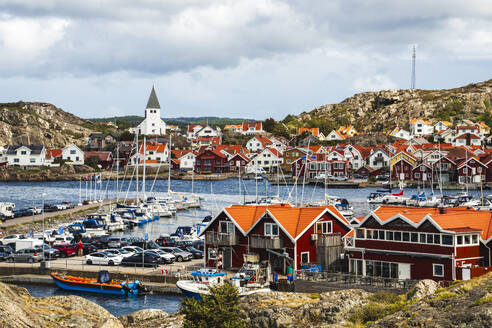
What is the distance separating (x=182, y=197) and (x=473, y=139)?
3161 inches

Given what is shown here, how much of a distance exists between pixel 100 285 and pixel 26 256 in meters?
9.82

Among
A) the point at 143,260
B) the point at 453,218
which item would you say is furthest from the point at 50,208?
the point at 453,218

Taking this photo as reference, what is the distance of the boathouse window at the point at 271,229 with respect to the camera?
37594 mm

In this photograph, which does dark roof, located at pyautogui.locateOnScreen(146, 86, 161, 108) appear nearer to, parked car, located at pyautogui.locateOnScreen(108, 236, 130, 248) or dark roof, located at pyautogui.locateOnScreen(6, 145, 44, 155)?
dark roof, located at pyautogui.locateOnScreen(6, 145, 44, 155)

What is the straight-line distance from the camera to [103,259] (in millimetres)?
44125

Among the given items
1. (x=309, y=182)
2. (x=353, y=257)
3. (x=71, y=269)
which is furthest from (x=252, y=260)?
Answer: (x=309, y=182)

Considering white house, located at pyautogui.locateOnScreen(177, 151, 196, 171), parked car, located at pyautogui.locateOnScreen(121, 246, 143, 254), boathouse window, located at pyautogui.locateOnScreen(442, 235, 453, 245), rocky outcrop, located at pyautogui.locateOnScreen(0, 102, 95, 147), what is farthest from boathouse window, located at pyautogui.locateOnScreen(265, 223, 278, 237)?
rocky outcrop, located at pyautogui.locateOnScreen(0, 102, 95, 147)

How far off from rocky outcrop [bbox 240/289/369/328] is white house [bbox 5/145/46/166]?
138996 mm

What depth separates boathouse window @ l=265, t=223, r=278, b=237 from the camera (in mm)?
37594

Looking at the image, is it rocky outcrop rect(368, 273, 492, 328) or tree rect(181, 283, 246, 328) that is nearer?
rocky outcrop rect(368, 273, 492, 328)

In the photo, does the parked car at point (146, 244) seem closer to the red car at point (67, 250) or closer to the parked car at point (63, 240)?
the red car at point (67, 250)

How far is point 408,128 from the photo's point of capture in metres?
190

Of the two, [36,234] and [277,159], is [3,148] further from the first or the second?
[36,234]

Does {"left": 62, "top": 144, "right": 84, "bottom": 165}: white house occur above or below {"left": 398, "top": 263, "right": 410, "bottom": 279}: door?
above
